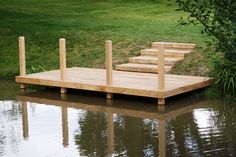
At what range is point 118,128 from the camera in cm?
1131

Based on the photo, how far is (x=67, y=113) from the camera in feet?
41.7

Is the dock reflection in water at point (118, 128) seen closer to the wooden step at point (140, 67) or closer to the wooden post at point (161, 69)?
the wooden post at point (161, 69)

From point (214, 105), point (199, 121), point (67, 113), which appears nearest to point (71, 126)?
point (67, 113)

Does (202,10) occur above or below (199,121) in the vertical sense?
above

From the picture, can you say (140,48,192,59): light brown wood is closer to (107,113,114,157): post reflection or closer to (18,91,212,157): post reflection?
(18,91,212,157): post reflection

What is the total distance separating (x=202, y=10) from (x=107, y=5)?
20744 mm

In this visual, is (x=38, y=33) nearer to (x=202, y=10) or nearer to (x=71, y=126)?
(x=71, y=126)

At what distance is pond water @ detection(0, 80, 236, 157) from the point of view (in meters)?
9.84

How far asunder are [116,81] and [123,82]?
23 cm

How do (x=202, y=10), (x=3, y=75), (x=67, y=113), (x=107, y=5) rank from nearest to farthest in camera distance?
(x=202, y=10) < (x=67, y=113) < (x=3, y=75) < (x=107, y=5)

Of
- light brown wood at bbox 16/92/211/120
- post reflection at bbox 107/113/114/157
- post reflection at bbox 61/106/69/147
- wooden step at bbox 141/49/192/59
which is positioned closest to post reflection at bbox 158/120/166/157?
light brown wood at bbox 16/92/211/120

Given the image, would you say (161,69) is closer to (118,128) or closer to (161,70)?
(161,70)

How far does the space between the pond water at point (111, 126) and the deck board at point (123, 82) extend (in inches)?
10.9

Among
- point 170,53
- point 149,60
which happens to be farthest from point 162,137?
point 170,53
